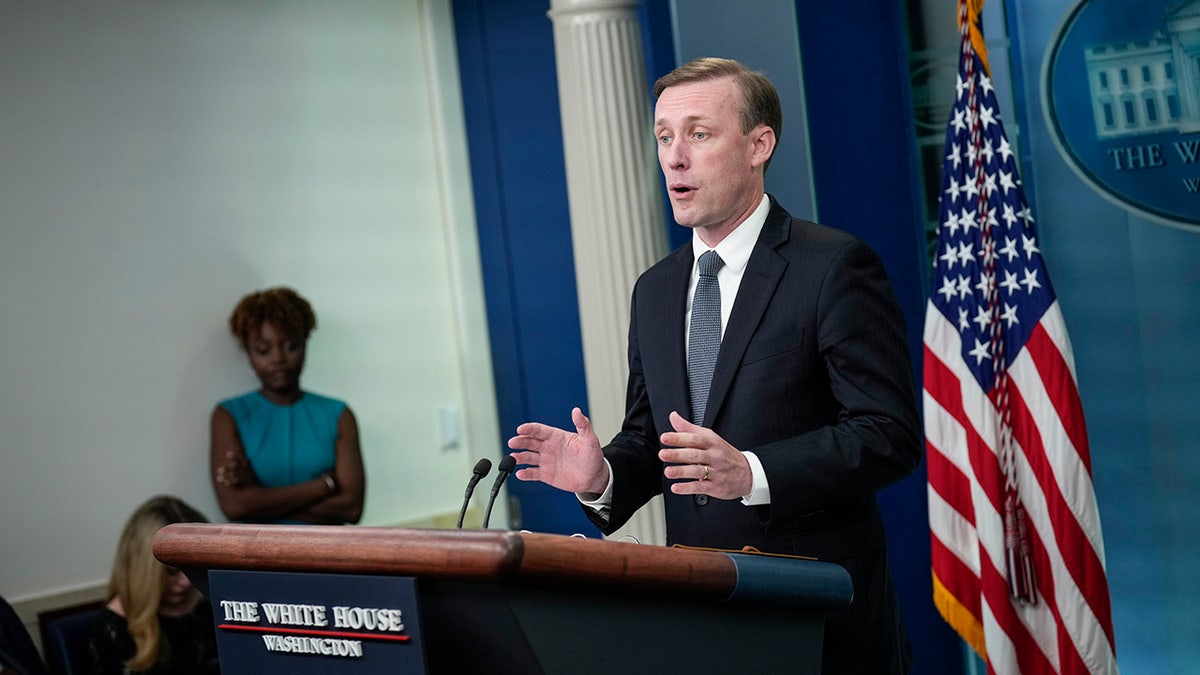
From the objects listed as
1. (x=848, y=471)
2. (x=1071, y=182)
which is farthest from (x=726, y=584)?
(x=1071, y=182)

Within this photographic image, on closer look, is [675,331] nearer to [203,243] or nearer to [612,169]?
[612,169]

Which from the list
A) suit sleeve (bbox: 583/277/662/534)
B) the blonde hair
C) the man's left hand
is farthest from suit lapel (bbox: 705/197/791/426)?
the blonde hair

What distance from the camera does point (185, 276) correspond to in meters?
5.12

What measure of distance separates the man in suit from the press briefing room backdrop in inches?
64.2

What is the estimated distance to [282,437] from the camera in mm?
5043

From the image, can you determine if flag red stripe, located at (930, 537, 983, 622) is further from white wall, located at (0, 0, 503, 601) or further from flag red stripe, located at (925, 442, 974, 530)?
white wall, located at (0, 0, 503, 601)

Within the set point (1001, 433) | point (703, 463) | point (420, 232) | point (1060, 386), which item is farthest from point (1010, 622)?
point (420, 232)

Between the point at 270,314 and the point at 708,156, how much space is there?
3.13m

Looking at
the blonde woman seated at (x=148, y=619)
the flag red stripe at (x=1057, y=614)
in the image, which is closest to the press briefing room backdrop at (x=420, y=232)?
the flag red stripe at (x=1057, y=614)

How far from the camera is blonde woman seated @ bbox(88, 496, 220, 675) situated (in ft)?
13.3

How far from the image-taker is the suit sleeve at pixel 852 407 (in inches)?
78.3

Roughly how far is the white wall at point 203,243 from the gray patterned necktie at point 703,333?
3225 mm

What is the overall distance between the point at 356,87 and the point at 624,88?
6.09ft

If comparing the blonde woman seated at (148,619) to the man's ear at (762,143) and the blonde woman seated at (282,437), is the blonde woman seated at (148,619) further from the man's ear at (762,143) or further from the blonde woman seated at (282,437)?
the man's ear at (762,143)
